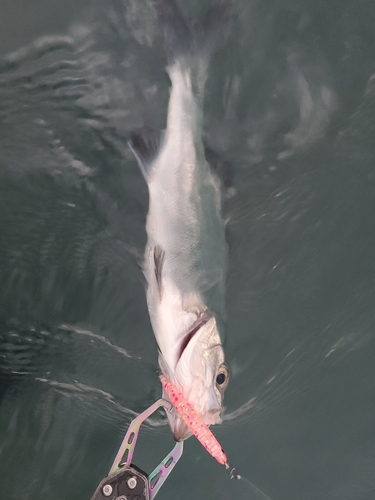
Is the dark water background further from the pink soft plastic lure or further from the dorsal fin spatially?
the pink soft plastic lure

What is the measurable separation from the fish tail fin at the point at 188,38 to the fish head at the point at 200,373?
1753 mm

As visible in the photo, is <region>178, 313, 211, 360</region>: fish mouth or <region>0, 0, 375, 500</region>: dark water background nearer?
<region>178, 313, 211, 360</region>: fish mouth

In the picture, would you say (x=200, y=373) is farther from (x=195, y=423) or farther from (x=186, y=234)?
(x=186, y=234)

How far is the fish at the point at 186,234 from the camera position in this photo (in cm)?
285

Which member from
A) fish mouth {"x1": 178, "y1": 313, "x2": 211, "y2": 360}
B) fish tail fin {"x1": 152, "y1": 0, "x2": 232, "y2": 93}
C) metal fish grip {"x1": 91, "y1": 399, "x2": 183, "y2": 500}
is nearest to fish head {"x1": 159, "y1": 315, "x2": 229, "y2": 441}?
fish mouth {"x1": 178, "y1": 313, "x2": 211, "y2": 360}

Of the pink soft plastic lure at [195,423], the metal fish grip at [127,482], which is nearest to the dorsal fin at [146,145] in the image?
the pink soft plastic lure at [195,423]

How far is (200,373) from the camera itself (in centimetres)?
283

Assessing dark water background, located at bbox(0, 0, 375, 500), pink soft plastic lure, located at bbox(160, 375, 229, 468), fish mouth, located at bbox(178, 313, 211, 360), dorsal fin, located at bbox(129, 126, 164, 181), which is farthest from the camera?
dark water background, located at bbox(0, 0, 375, 500)

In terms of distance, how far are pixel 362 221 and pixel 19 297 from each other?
10.3 feet

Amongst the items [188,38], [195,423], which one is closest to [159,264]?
[195,423]

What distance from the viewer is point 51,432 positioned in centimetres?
407

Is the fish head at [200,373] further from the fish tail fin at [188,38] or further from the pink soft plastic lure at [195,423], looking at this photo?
the fish tail fin at [188,38]

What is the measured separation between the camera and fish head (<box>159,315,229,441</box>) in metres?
2.80

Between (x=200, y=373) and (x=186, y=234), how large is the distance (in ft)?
3.06
